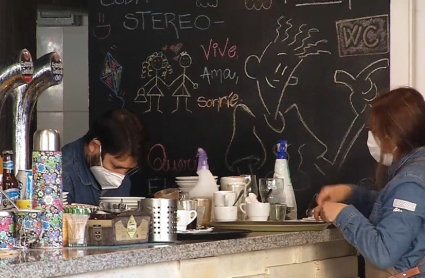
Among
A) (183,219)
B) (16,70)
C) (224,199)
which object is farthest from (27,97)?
(224,199)

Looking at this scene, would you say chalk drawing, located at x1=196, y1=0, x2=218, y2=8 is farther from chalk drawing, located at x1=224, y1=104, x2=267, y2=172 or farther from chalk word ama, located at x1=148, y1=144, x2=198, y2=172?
chalk word ama, located at x1=148, y1=144, x2=198, y2=172

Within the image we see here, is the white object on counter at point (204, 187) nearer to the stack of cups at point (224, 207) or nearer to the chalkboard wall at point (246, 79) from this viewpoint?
the stack of cups at point (224, 207)

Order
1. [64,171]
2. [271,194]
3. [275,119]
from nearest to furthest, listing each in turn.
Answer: [271,194] < [64,171] < [275,119]

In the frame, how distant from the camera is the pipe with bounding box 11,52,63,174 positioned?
8.56ft

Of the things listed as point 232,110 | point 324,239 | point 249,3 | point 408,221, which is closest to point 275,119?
point 232,110

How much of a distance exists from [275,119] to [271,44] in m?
0.42

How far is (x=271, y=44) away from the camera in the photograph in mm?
4926

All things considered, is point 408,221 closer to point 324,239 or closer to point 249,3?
point 324,239

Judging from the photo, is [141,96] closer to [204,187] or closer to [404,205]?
[204,187]

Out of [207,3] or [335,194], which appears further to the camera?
[207,3]

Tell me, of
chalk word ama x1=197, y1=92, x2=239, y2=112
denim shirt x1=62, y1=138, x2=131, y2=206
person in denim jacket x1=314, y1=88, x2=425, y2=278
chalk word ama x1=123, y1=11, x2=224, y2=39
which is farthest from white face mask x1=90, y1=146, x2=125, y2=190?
chalk word ama x1=123, y1=11, x2=224, y2=39

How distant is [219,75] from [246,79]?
7.5 inches

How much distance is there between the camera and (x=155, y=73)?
5.34 m

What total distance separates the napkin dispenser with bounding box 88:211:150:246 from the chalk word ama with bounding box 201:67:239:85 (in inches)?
102
